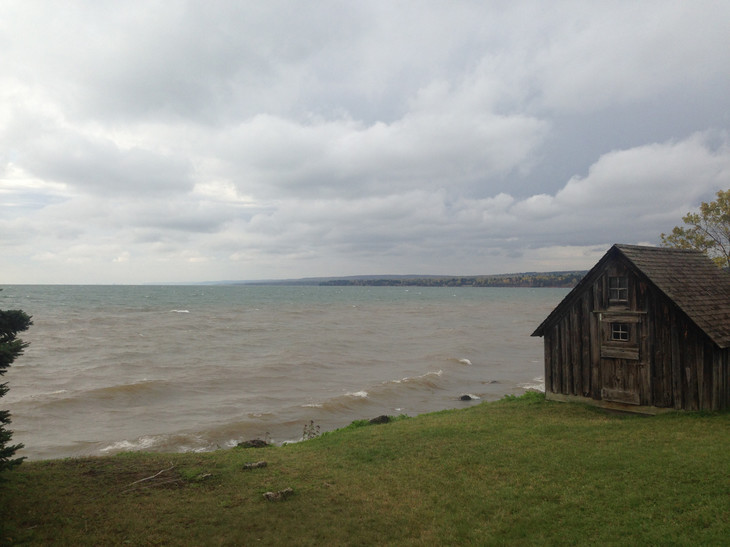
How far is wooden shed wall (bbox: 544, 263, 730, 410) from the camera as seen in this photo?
601 inches

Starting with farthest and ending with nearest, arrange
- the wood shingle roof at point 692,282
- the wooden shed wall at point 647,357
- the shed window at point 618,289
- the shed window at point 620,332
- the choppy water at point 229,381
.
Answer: the choppy water at point 229,381 → the shed window at point 618,289 → the shed window at point 620,332 → the wood shingle roof at point 692,282 → the wooden shed wall at point 647,357

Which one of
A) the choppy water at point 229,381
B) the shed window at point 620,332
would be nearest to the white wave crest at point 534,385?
the choppy water at point 229,381

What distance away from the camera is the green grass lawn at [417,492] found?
859 centimetres

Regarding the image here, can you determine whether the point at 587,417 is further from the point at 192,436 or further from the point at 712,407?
the point at 192,436

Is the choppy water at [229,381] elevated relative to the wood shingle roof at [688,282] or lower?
lower

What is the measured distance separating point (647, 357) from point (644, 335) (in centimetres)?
73

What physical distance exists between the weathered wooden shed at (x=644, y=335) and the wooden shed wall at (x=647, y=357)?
0.09 feet

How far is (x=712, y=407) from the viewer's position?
598 inches

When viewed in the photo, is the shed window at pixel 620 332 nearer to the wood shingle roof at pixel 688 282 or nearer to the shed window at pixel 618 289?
the shed window at pixel 618 289

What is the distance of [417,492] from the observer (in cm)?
1076

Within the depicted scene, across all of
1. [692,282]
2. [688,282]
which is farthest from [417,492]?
[692,282]

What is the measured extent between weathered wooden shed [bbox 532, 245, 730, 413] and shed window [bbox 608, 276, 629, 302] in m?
0.03

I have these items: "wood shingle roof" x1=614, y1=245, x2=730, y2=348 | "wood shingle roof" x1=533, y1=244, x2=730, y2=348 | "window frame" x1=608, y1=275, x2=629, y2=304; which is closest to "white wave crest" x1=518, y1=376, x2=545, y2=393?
"wood shingle roof" x1=533, y1=244, x2=730, y2=348

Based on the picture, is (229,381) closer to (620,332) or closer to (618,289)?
(620,332)
